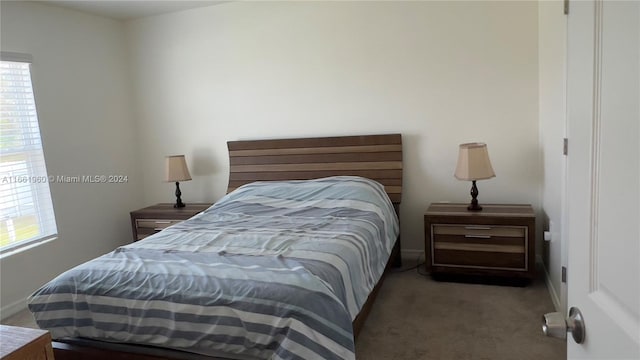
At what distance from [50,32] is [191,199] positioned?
1908 mm

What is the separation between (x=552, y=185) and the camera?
293cm

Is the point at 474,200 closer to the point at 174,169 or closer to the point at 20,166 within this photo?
the point at 174,169

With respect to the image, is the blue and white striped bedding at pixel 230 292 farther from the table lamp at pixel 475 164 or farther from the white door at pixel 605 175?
→ the white door at pixel 605 175

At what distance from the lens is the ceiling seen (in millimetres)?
3738

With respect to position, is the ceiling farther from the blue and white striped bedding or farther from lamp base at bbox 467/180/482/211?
lamp base at bbox 467/180/482/211

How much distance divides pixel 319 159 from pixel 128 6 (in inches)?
86.7

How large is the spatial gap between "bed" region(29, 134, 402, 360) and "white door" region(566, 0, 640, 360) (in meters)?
1.18

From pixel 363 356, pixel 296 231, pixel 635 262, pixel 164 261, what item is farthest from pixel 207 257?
pixel 635 262

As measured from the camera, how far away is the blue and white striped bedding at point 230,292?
184 centimetres

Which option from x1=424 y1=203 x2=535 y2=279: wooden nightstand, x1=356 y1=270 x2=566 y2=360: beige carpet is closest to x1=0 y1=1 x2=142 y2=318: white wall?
x1=356 y1=270 x2=566 y2=360: beige carpet

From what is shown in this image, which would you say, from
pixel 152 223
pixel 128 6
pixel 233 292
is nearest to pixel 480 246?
pixel 233 292

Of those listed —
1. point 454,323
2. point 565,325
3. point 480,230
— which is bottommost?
point 454,323

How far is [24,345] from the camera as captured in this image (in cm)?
91

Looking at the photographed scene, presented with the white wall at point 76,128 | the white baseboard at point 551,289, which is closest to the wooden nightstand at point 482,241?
the white baseboard at point 551,289
